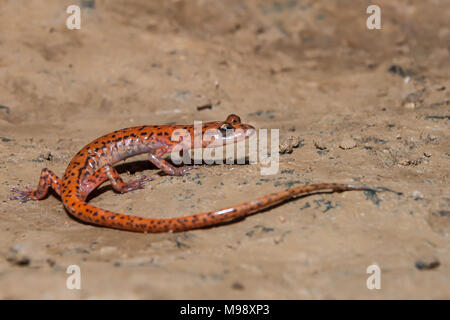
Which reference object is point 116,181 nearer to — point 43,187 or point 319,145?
point 43,187

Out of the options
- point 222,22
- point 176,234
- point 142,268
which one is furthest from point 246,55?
point 142,268

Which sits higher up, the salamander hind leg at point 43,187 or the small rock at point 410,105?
the small rock at point 410,105

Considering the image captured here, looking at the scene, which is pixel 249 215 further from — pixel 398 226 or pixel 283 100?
pixel 283 100

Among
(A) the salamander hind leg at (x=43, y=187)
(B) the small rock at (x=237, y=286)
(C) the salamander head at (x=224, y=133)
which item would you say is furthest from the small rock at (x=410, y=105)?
(A) the salamander hind leg at (x=43, y=187)

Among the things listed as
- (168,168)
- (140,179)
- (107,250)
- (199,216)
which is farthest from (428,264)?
(140,179)

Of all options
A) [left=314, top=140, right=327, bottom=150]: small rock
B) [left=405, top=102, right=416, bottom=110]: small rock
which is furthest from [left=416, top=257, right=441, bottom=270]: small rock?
[left=405, top=102, right=416, bottom=110]: small rock

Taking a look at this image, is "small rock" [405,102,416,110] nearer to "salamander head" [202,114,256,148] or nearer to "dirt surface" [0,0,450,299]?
"dirt surface" [0,0,450,299]

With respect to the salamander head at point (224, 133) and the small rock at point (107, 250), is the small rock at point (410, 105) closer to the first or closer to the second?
the salamander head at point (224, 133)

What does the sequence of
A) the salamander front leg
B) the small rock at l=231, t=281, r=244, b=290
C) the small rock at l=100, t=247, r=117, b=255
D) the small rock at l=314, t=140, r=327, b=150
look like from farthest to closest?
the small rock at l=314, t=140, r=327, b=150 → the salamander front leg → the small rock at l=100, t=247, r=117, b=255 → the small rock at l=231, t=281, r=244, b=290
